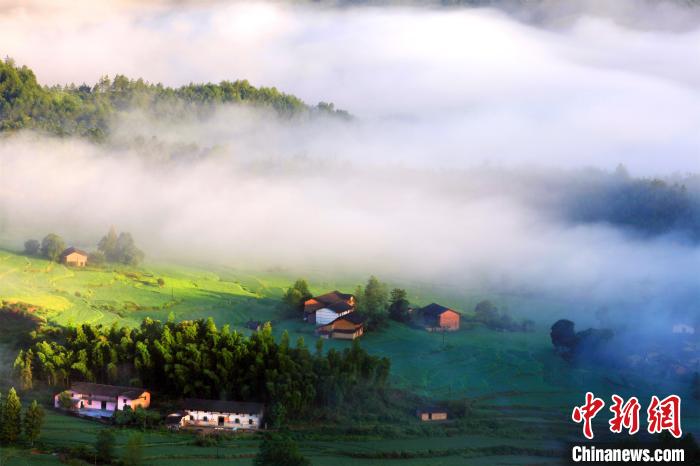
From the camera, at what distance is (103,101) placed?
148 ft

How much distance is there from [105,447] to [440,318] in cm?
881

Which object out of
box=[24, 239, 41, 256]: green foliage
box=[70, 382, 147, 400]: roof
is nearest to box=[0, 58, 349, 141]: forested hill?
box=[24, 239, 41, 256]: green foliage

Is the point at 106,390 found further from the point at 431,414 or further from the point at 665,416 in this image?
the point at 665,416

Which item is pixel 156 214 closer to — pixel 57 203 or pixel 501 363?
pixel 57 203

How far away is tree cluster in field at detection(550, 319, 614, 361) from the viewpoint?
22.0 meters

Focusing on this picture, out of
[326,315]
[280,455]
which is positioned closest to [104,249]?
[326,315]

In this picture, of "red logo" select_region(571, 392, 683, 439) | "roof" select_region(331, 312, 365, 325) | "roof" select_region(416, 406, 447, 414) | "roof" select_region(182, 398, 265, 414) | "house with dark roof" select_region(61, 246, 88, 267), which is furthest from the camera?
"house with dark roof" select_region(61, 246, 88, 267)

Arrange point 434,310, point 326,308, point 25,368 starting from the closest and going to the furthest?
point 25,368, point 326,308, point 434,310

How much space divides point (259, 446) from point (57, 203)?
670 inches

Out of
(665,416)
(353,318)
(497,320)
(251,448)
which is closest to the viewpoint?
(251,448)

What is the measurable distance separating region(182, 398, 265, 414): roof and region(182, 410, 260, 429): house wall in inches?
1.8

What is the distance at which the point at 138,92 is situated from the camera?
156ft

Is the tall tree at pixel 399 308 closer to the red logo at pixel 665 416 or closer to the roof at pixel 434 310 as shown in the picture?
the roof at pixel 434 310

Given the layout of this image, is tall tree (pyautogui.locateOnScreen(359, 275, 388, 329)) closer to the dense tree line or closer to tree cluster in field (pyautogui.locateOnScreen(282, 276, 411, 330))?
tree cluster in field (pyautogui.locateOnScreen(282, 276, 411, 330))
